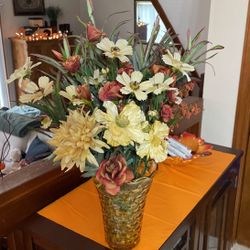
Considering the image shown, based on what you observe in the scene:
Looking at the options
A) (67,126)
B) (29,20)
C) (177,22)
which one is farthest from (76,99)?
(29,20)

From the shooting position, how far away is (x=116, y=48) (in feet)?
2.72

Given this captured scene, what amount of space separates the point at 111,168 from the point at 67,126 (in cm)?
14

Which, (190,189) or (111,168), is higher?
(111,168)

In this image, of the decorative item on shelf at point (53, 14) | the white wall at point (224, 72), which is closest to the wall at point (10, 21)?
the decorative item on shelf at point (53, 14)

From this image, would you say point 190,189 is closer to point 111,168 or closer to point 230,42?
point 111,168

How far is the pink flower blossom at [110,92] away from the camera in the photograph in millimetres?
787

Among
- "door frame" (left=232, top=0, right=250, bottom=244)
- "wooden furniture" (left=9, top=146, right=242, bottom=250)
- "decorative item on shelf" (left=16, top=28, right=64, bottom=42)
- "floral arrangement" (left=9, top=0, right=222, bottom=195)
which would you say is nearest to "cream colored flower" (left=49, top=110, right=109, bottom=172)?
"floral arrangement" (left=9, top=0, right=222, bottom=195)

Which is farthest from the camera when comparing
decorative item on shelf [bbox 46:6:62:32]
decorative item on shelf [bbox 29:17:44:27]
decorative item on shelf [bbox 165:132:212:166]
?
decorative item on shelf [bbox 46:6:62:32]

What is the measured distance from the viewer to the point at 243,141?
2.03 m

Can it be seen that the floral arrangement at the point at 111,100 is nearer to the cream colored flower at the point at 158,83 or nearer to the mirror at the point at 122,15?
the cream colored flower at the point at 158,83

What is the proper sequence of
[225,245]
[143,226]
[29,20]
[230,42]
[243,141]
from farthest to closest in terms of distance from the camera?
1. [29,20]
2. [243,141]
3. [230,42]
4. [225,245]
5. [143,226]

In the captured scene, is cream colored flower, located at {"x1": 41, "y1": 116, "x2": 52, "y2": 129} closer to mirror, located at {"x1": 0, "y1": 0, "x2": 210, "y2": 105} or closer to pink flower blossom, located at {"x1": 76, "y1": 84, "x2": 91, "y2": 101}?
pink flower blossom, located at {"x1": 76, "y1": 84, "x2": 91, "y2": 101}

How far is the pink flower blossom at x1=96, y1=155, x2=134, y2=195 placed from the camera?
30.4 inches

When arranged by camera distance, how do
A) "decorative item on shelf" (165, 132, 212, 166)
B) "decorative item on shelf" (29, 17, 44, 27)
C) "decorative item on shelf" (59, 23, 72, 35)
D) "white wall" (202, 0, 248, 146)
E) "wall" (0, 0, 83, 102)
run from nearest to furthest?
"decorative item on shelf" (165, 132, 212, 166) < "white wall" (202, 0, 248, 146) < "wall" (0, 0, 83, 102) < "decorative item on shelf" (29, 17, 44, 27) < "decorative item on shelf" (59, 23, 72, 35)
